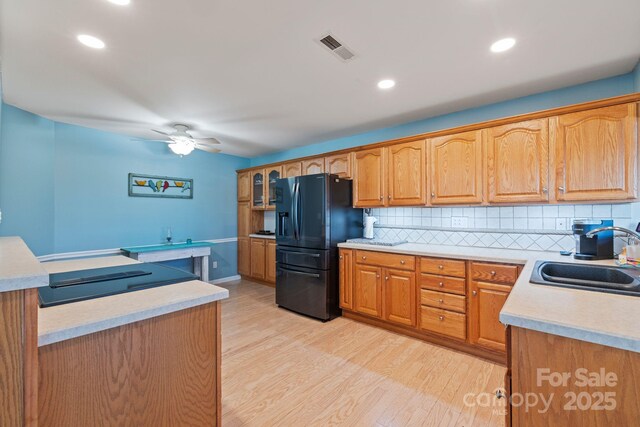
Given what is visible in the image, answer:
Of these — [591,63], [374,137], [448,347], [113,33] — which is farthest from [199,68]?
[448,347]

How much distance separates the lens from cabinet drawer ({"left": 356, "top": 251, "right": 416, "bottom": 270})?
2.70 meters

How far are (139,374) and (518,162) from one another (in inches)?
115

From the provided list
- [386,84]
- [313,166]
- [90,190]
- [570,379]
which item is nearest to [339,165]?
[313,166]

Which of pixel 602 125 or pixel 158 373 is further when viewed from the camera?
pixel 602 125

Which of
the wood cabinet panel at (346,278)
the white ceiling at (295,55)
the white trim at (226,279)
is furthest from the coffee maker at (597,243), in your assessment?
the white trim at (226,279)

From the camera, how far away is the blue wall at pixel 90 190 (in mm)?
2961

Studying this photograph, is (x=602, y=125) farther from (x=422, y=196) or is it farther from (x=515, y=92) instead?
(x=422, y=196)

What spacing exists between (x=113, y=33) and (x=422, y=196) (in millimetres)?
2821

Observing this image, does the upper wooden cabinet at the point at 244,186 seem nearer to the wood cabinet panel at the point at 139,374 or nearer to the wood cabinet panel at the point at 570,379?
the wood cabinet panel at the point at 139,374

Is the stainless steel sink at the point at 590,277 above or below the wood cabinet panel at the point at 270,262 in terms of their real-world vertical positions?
above

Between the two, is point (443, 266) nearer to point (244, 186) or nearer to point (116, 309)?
point (116, 309)

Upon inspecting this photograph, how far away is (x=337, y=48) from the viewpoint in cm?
187

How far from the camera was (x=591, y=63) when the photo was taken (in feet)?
6.67

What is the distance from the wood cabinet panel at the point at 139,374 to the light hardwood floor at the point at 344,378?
71 cm
